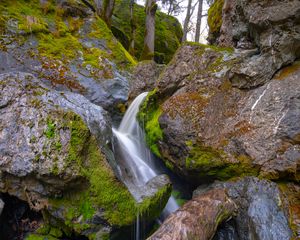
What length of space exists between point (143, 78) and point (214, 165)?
4.68 metres

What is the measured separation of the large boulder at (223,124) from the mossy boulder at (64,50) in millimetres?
2550

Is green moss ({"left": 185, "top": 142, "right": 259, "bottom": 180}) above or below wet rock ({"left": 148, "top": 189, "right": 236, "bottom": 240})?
above

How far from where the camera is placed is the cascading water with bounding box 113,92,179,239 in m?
4.34

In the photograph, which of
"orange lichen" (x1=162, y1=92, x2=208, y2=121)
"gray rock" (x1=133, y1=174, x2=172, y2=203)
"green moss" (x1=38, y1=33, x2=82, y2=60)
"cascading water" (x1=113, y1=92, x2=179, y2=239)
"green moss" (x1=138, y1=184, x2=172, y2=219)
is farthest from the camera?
"green moss" (x1=38, y1=33, x2=82, y2=60)

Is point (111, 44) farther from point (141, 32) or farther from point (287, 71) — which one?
point (141, 32)

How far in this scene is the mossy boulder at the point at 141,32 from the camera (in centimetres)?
1412

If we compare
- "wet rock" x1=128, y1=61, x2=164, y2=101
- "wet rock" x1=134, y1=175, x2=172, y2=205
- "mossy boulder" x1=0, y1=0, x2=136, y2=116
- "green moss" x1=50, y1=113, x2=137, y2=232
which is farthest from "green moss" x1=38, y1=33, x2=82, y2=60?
"wet rock" x1=134, y1=175, x2=172, y2=205

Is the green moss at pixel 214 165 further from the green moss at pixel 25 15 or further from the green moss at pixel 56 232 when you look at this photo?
the green moss at pixel 25 15

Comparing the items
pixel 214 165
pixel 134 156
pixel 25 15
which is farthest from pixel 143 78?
pixel 214 165

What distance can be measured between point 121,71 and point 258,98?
4.86 m

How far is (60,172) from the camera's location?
121 inches

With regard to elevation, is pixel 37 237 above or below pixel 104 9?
below

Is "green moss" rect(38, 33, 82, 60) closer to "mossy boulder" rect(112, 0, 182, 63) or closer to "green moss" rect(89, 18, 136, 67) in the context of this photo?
"green moss" rect(89, 18, 136, 67)

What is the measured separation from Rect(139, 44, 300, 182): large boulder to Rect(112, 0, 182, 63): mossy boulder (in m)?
9.05
